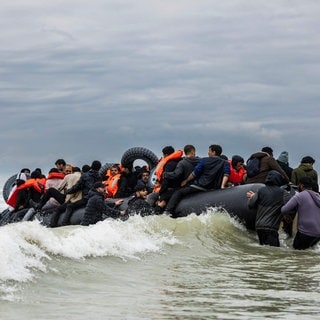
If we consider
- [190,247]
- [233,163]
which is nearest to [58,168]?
[233,163]

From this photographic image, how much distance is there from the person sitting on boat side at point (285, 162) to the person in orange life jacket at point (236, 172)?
0.95 meters

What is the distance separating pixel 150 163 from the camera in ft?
69.4

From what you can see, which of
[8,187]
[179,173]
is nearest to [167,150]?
[179,173]

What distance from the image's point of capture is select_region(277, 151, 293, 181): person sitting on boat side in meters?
17.6

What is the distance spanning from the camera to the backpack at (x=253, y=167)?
16.1 meters

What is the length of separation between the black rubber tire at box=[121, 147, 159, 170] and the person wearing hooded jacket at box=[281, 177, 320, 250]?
685 cm

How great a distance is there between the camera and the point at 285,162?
17.9 m

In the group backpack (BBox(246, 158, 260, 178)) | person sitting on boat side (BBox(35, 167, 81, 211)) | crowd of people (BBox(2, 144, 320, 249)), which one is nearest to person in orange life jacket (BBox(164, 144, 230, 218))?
crowd of people (BBox(2, 144, 320, 249))

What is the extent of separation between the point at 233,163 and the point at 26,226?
274 inches

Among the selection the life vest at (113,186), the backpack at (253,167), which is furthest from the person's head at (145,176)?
the backpack at (253,167)

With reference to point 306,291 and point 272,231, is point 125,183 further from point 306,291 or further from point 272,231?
point 306,291

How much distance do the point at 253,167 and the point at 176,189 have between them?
1576 millimetres

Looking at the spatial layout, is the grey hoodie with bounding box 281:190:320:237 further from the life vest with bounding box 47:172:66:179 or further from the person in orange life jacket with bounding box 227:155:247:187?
the life vest with bounding box 47:172:66:179

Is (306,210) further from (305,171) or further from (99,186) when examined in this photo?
(99,186)
